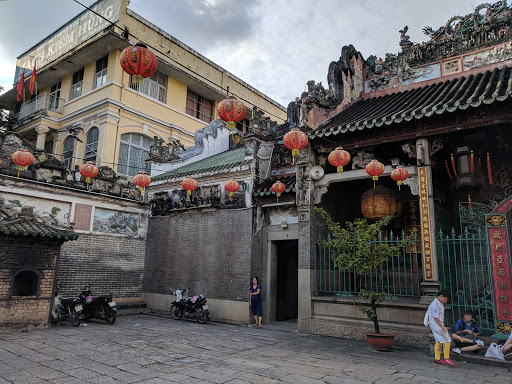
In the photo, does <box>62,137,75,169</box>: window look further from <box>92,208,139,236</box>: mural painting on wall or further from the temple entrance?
the temple entrance

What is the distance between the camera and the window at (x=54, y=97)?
2061 cm

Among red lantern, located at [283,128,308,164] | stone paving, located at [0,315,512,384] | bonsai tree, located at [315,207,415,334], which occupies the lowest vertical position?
stone paving, located at [0,315,512,384]

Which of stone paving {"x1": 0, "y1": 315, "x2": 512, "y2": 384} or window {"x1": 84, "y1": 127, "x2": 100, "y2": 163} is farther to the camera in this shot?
window {"x1": 84, "y1": 127, "x2": 100, "y2": 163}

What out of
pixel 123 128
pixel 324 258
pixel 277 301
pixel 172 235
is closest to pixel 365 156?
pixel 324 258

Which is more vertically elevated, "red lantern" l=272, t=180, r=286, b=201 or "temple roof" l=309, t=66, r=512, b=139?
"temple roof" l=309, t=66, r=512, b=139

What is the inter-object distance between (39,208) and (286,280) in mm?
7775

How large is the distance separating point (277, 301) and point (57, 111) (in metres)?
16.2

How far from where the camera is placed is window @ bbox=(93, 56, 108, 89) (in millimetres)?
18531

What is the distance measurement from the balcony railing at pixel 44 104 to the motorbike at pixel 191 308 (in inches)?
550

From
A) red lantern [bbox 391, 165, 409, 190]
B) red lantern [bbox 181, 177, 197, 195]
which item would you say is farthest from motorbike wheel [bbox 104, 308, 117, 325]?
red lantern [bbox 391, 165, 409, 190]

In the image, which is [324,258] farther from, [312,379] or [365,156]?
[312,379]

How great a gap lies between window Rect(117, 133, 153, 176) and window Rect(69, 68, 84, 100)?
13.3ft

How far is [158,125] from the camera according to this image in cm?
1969

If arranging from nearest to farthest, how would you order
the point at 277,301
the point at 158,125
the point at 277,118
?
1. the point at 277,301
2. the point at 158,125
3. the point at 277,118
